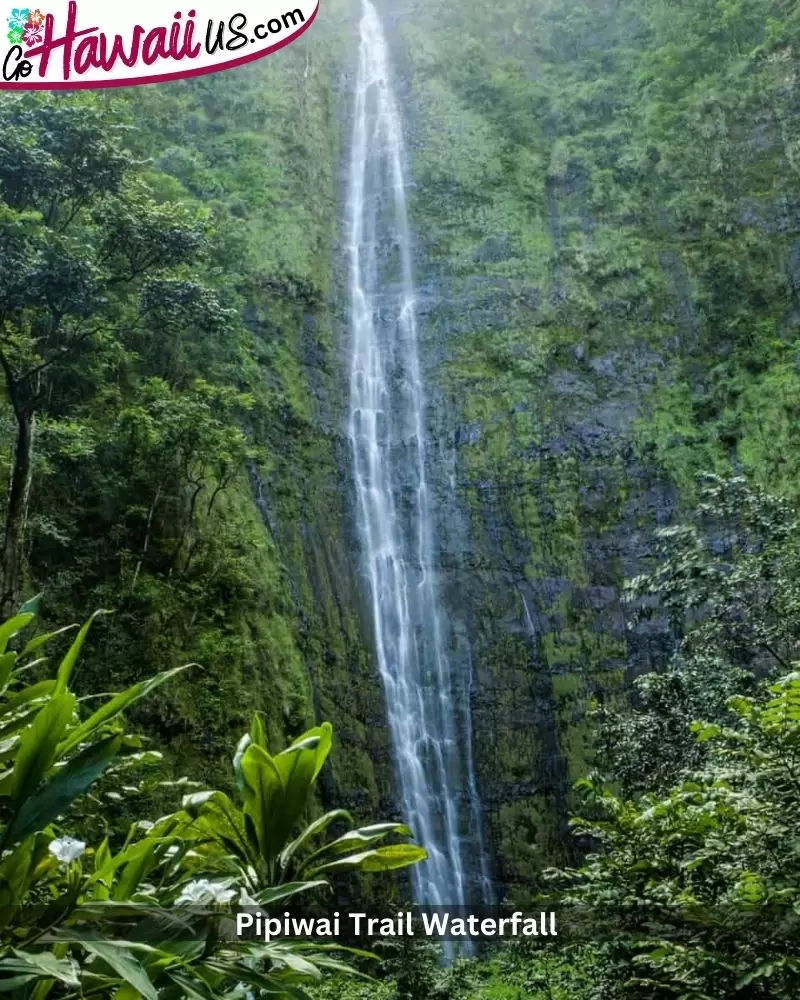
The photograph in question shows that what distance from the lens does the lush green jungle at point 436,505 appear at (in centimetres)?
217

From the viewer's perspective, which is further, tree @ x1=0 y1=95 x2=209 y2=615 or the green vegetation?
tree @ x1=0 y1=95 x2=209 y2=615

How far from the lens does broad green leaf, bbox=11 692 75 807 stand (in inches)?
64.1

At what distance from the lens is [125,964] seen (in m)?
1.44

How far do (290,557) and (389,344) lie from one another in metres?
5.25

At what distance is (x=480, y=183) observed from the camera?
59.5 ft

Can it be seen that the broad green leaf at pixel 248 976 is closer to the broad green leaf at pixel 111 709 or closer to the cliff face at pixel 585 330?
the broad green leaf at pixel 111 709

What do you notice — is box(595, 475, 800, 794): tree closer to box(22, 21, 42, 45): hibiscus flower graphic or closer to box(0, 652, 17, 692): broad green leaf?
box(0, 652, 17, 692): broad green leaf

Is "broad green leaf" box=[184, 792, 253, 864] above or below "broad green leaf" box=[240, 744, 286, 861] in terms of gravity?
below

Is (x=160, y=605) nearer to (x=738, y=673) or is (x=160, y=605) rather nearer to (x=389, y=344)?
(x=738, y=673)

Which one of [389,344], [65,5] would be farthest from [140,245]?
[389,344]

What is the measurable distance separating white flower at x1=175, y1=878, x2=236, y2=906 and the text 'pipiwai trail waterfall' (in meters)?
9.93

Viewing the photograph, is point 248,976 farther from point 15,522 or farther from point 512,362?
point 512,362

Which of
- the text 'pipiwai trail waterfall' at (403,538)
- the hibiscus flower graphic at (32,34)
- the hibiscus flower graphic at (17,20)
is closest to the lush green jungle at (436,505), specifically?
the text 'pipiwai trail waterfall' at (403,538)

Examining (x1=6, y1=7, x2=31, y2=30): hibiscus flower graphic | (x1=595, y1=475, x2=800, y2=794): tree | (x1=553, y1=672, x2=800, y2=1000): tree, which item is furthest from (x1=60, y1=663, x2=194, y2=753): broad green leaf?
(x1=6, y1=7, x2=31, y2=30): hibiscus flower graphic
